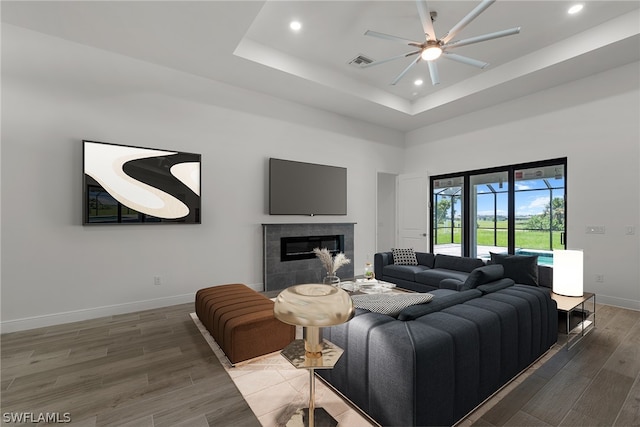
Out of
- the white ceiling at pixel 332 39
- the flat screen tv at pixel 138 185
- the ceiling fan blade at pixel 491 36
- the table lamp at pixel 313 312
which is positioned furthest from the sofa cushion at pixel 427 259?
the table lamp at pixel 313 312

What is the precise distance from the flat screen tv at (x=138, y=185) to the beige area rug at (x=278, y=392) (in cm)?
228

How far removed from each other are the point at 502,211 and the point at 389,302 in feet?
15.8

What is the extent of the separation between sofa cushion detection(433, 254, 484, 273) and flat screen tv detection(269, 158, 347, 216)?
80.4 inches

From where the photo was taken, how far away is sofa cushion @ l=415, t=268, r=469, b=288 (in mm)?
4201

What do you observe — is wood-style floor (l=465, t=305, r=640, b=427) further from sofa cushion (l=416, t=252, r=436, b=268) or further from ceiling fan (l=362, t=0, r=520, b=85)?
ceiling fan (l=362, t=0, r=520, b=85)

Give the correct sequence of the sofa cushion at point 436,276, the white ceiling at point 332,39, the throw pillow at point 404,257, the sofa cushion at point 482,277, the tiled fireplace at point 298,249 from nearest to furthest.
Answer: the sofa cushion at point 482,277, the white ceiling at point 332,39, the sofa cushion at point 436,276, the tiled fireplace at point 298,249, the throw pillow at point 404,257

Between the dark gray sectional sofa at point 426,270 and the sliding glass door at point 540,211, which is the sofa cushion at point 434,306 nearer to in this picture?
the dark gray sectional sofa at point 426,270

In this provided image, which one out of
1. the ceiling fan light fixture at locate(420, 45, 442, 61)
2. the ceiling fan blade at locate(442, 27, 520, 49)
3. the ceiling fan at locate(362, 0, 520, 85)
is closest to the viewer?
the ceiling fan at locate(362, 0, 520, 85)

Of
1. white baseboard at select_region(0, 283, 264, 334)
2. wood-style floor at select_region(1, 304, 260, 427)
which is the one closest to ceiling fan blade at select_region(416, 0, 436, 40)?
wood-style floor at select_region(1, 304, 260, 427)

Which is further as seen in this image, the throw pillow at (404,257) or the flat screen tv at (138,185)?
the throw pillow at (404,257)

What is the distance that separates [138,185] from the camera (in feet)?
12.5

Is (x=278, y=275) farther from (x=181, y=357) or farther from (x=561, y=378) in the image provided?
(x=561, y=378)

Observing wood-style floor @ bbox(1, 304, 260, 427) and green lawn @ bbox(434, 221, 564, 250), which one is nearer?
wood-style floor @ bbox(1, 304, 260, 427)

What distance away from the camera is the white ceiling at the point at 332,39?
10.2 feet
